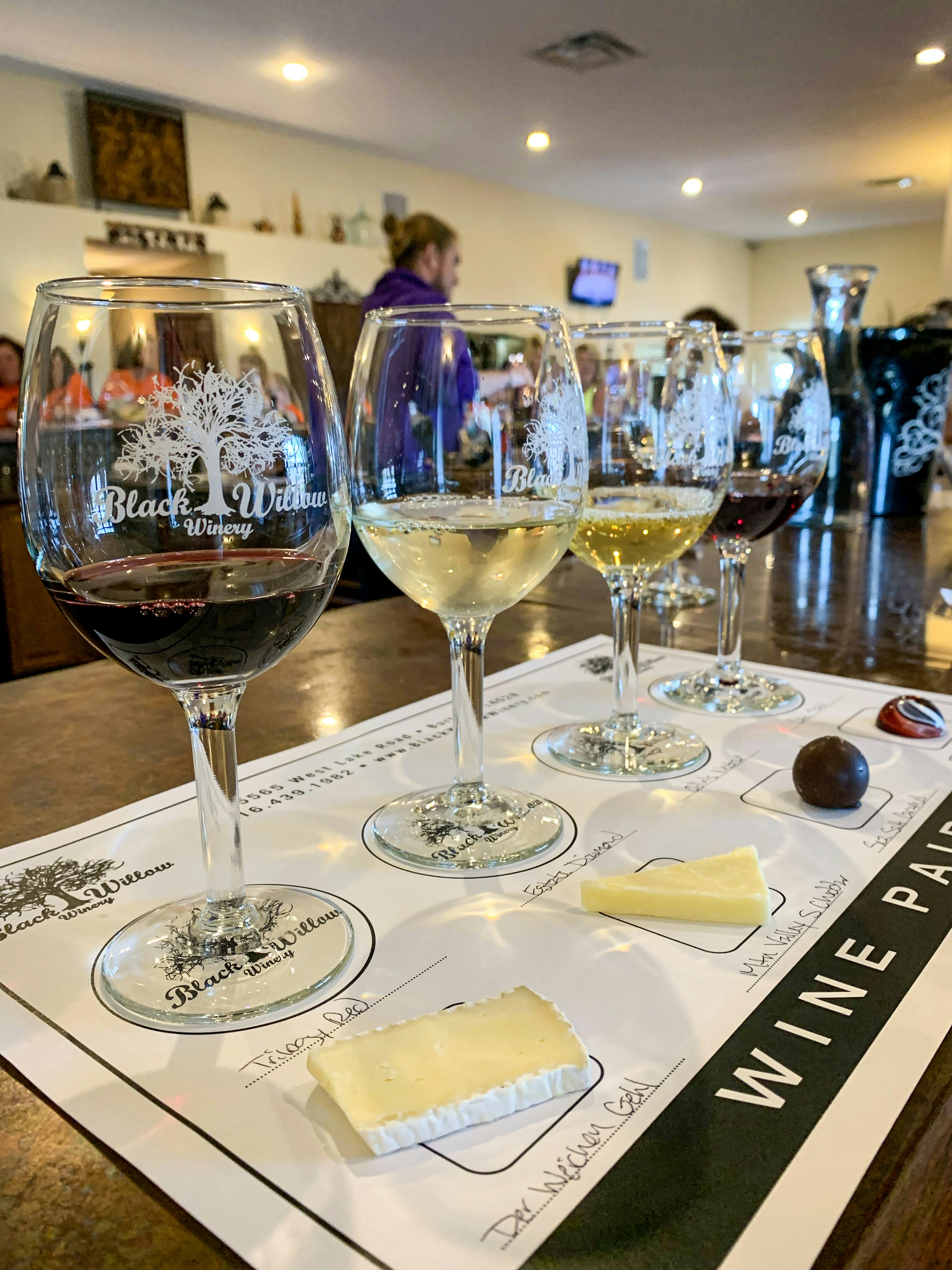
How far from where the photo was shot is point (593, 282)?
27.0ft

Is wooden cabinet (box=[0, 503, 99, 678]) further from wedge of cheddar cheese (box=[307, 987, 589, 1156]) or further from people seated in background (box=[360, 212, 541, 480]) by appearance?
wedge of cheddar cheese (box=[307, 987, 589, 1156])

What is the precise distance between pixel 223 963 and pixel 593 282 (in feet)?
27.8

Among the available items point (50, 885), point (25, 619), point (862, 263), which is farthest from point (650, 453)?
point (862, 263)

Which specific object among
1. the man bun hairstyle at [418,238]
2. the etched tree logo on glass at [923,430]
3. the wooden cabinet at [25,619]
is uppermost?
the man bun hairstyle at [418,238]

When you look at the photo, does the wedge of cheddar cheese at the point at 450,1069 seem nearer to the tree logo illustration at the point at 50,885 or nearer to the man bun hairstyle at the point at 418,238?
the tree logo illustration at the point at 50,885

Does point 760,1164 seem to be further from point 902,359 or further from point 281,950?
point 902,359

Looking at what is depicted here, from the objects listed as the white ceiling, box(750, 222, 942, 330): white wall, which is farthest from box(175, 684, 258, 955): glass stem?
box(750, 222, 942, 330): white wall

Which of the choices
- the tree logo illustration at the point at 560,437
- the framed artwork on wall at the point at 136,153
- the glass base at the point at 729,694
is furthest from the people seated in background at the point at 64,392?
the framed artwork on wall at the point at 136,153

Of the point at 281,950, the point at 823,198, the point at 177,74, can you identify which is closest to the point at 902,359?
the point at 281,950

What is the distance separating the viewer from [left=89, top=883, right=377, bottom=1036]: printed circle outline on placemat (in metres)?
0.39

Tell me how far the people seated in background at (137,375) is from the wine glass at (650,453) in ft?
1.17

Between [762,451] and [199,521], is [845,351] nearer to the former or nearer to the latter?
[762,451]

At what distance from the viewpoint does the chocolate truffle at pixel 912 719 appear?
0.70 meters

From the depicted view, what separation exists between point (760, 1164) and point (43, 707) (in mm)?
692
